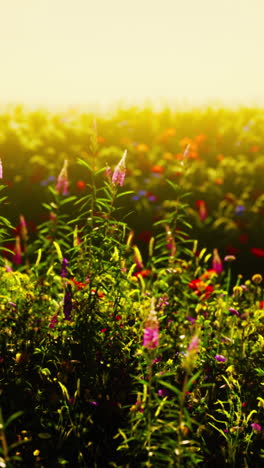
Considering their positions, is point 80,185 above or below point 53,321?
below

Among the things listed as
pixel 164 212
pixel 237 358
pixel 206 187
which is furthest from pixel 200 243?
pixel 237 358

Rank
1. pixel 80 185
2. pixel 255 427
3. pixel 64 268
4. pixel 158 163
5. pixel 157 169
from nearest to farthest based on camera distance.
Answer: pixel 255 427 → pixel 64 268 → pixel 80 185 → pixel 157 169 → pixel 158 163

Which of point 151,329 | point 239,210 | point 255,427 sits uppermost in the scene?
point 151,329

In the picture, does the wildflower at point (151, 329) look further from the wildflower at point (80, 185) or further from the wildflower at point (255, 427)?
the wildflower at point (80, 185)

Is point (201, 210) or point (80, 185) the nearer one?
point (201, 210)

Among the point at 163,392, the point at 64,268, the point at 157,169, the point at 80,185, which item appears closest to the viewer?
the point at 163,392

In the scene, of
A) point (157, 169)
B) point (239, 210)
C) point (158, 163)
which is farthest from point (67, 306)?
point (158, 163)

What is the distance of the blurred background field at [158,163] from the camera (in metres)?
7.38

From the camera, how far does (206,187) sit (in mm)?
8305

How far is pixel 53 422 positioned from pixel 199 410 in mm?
725

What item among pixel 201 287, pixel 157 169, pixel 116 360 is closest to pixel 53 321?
pixel 116 360

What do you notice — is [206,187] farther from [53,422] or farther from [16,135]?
[53,422]

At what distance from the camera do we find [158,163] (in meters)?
9.05

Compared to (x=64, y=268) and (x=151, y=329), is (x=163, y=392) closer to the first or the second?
(x=64, y=268)
